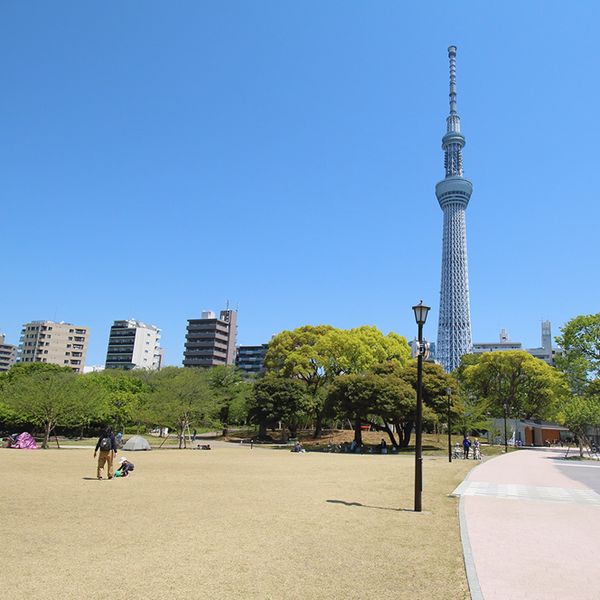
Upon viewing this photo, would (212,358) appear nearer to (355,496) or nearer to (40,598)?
(355,496)

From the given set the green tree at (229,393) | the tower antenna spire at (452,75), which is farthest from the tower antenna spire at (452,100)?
the green tree at (229,393)

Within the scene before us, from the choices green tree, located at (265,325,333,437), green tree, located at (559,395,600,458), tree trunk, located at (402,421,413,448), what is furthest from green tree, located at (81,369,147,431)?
green tree, located at (559,395,600,458)

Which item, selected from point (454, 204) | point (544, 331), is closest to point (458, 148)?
point (454, 204)

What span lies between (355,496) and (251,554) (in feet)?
23.5

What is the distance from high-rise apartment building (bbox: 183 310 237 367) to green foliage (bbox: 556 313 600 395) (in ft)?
297

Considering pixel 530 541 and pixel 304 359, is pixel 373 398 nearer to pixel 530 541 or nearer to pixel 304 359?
pixel 304 359

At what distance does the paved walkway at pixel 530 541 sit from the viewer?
20.4 feet

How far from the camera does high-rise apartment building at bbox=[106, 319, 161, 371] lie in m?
136

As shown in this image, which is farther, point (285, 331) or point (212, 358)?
point (212, 358)

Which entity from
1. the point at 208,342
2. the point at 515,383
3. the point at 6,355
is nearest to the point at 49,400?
the point at 515,383

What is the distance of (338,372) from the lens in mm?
53188

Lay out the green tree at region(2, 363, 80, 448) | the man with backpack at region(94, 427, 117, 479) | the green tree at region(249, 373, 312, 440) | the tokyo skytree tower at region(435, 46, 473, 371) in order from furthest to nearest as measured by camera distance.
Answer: the tokyo skytree tower at region(435, 46, 473, 371) < the green tree at region(249, 373, 312, 440) < the green tree at region(2, 363, 80, 448) < the man with backpack at region(94, 427, 117, 479)

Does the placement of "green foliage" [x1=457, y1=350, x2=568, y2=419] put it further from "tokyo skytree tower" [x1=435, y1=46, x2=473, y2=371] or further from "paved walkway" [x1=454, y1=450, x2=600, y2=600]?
"tokyo skytree tower" [x1=435, y1=46, x2=473, y2=371]

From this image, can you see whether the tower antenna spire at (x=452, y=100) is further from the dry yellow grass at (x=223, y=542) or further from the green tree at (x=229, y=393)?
the dry yellow grass at (x=223, y=542)
